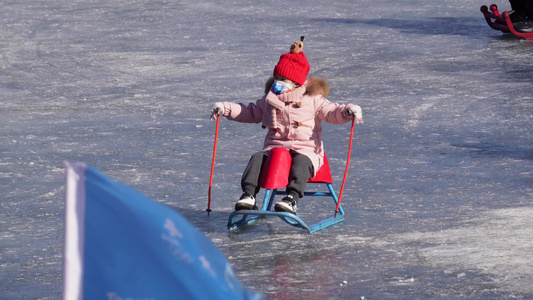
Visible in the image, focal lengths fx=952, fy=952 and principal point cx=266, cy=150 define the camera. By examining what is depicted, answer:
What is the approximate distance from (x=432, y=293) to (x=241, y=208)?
126 centimetres

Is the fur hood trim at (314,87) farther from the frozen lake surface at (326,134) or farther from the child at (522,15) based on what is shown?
the child at (522,15)

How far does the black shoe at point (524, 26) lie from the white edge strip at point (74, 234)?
10434mm

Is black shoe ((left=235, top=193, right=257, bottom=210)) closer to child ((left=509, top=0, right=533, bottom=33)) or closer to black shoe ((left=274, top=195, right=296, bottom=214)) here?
black shoe ((left=274, top=195, right=296, bottom=214))

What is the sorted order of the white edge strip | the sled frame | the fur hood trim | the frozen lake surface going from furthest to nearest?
the fur hood trim < the sled frame < the frozen lake surface < the white edge strip

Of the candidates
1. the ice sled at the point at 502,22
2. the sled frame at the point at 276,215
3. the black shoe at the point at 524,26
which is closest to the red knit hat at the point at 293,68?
the sled frame at the point at 276,215

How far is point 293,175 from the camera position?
509 centimetres

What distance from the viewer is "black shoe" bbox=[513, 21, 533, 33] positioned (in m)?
11.6

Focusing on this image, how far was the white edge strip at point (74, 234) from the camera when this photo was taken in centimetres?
188

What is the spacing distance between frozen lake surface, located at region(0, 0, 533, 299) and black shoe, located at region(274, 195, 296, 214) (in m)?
0.18

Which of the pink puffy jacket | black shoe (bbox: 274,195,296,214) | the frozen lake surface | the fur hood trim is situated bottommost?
the frozen lake surface

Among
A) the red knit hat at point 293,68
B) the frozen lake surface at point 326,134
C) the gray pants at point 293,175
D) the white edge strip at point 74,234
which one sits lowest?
the frozen lake surface at point 326,134

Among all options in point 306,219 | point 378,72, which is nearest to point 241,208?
point 306,219

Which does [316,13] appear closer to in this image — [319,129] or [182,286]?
[319,129]

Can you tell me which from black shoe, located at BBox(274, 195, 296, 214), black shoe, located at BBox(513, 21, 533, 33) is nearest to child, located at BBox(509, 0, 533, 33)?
black shoe, located at BBox(513, 21, 533, 33)
